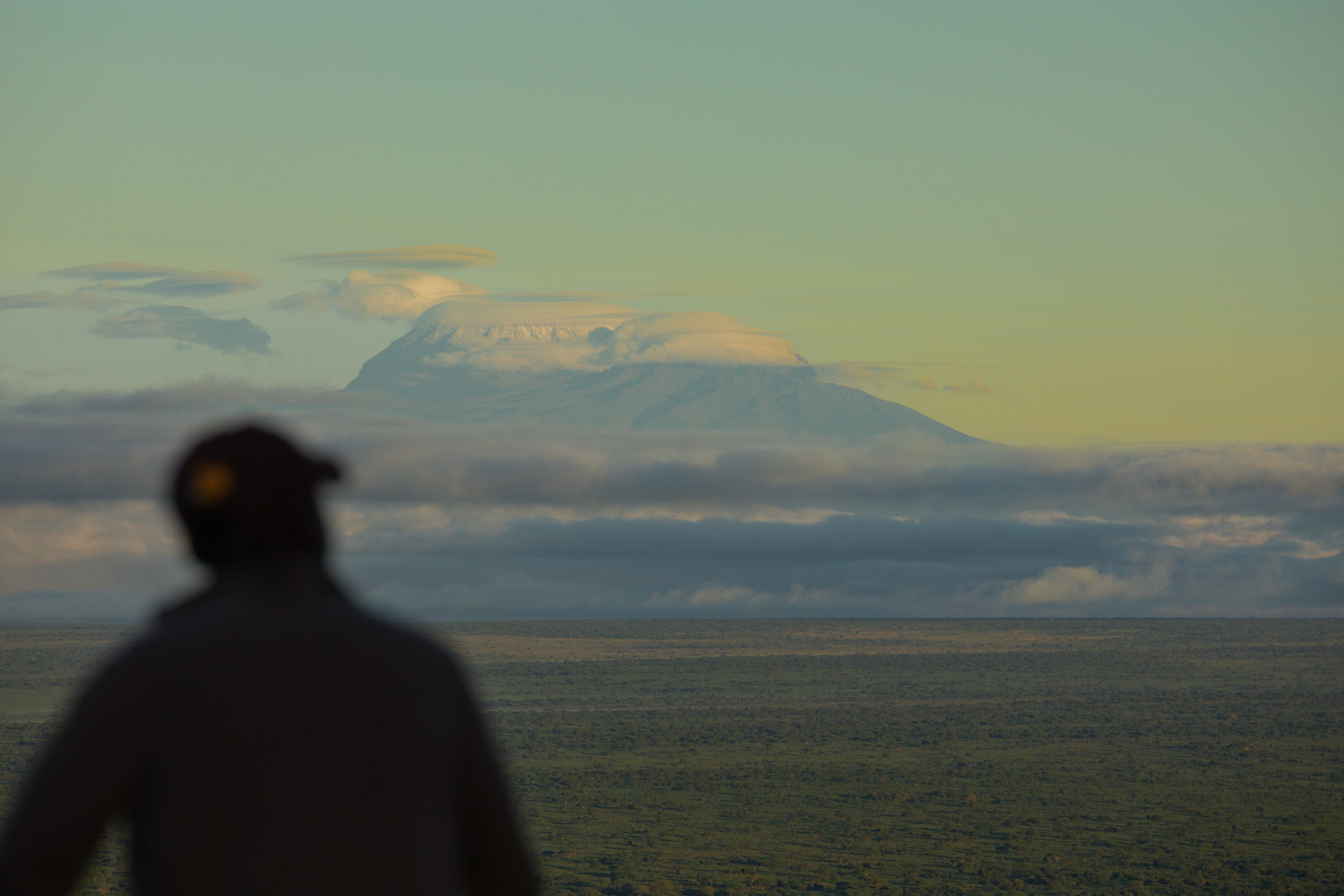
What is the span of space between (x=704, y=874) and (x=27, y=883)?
155 meters

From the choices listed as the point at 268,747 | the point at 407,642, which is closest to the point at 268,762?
the point at 268,747

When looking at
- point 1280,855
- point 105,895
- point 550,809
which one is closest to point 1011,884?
point 1280,855

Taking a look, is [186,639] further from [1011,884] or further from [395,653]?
[1011,884]

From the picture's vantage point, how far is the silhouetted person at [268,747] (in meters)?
3.53

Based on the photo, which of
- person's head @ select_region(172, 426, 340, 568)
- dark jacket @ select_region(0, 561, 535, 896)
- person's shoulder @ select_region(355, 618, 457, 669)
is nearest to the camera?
dark jacket @ select_region(0, 561, 535, 896)

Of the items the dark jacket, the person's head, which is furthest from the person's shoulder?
the person's head

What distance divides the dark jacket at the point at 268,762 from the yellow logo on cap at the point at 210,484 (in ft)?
0.70

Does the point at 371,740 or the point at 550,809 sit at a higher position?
the point at 371,740

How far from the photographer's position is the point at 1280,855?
164750 mm

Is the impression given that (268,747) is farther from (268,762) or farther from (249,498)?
(249,498)

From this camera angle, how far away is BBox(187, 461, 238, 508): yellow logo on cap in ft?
12.5

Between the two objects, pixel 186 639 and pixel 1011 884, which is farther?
pixel 1011 884

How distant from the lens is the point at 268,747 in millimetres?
3605

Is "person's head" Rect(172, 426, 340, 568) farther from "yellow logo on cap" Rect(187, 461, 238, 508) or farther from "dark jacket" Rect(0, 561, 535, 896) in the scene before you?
"dark jacket" Rect(0, 561, 535, 896)
